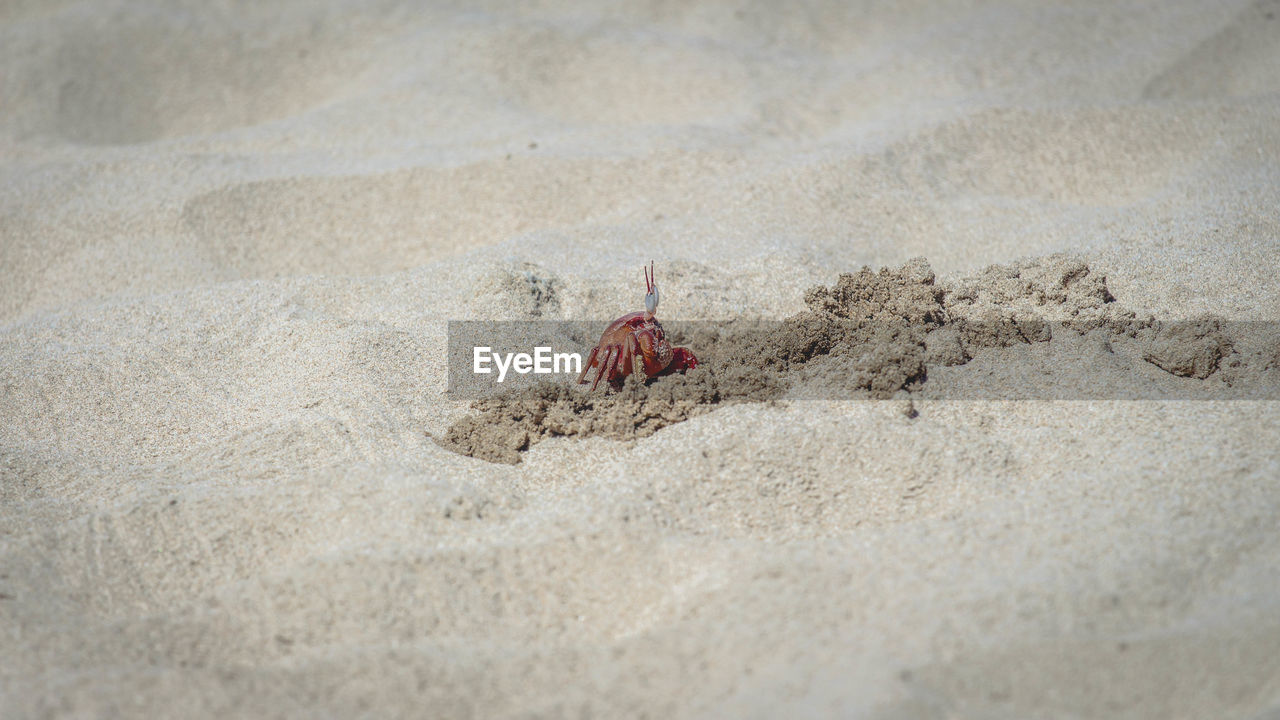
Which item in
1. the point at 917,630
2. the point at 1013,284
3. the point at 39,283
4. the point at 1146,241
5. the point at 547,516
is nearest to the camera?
the point at 917,630

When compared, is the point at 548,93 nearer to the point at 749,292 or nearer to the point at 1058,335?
the point at 749,292

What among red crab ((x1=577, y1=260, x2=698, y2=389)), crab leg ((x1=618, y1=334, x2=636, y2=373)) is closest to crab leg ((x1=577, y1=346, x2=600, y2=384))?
red crab ((x1=577, y1=260, x2=698, y2=389))

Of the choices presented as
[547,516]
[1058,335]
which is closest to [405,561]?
[547,516]

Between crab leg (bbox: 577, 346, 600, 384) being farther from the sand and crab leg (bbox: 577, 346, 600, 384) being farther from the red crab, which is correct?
the sand

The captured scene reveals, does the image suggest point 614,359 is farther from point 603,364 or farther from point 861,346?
point 861,346

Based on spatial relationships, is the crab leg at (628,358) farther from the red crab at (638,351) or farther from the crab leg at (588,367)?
the crab leg at (588,367)

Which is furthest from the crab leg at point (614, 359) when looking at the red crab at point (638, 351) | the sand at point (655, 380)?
the sand at point (655, 380)

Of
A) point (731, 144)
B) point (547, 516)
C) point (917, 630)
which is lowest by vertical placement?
point (917, 630)

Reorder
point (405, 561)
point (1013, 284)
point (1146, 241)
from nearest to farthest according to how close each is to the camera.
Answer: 1. point (405, 561)
2. point (1013, 284)
3. point (1146, 241)
